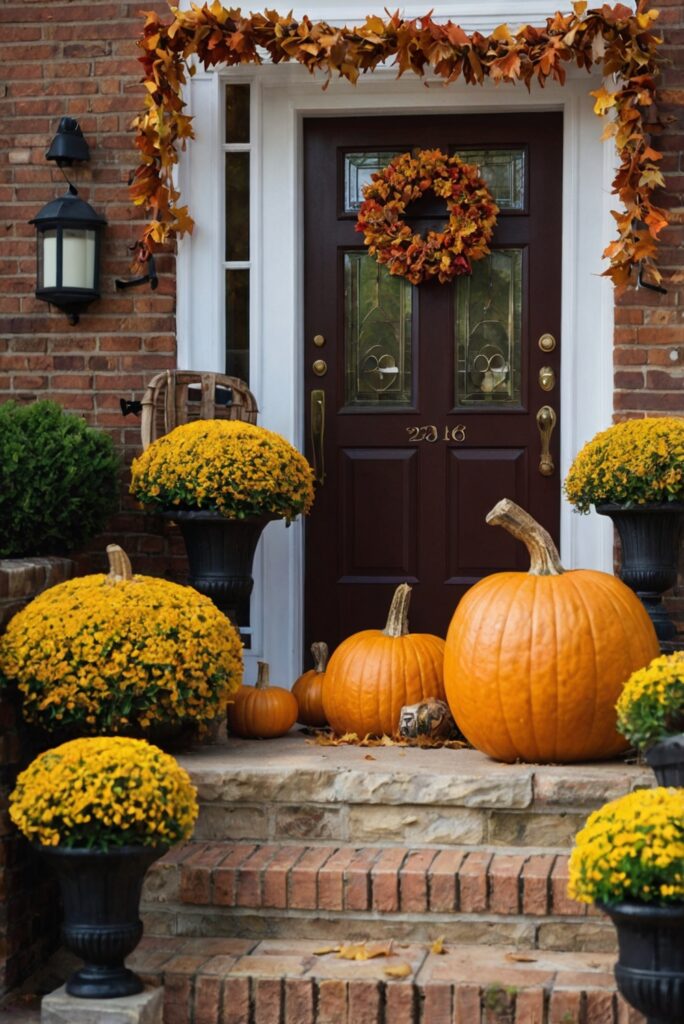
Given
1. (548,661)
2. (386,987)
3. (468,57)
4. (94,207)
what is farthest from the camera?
(94,207)

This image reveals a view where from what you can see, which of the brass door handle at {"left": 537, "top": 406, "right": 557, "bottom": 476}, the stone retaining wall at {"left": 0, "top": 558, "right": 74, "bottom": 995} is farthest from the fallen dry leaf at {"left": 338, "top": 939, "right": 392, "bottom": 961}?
the brass door handle at {"left": 537, "top": 406, "right": 557, "bottom": 476}

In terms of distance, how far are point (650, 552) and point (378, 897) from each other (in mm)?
1686

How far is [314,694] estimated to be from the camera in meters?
4.71

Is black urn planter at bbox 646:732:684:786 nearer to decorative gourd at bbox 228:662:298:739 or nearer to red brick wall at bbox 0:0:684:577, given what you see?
decorative gourd at bbox 228:662:298:739

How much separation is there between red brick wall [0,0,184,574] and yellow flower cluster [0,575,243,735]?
1408 mm

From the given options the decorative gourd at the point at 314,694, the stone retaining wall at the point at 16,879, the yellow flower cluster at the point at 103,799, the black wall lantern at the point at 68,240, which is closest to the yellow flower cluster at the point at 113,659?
the stone retaining wall at the point at 16,879

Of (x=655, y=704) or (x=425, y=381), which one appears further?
(x=425, y=381)

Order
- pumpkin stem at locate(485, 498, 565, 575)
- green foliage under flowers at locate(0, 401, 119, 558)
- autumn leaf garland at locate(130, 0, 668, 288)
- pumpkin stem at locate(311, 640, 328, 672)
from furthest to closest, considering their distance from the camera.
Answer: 1. autumn leaf garland at locate(130, 0, 668, 288)
2. pumpkin stem at locate(311, 640, 328, 672)
3. green foliage under flowers at locate(0, 401, 119, 558)
4. pumpkin stem at locate(485, 498, 565, 575)

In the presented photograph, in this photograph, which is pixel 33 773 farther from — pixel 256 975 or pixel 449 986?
pixel 449 986

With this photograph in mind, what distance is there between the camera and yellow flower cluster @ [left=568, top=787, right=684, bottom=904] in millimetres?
2744

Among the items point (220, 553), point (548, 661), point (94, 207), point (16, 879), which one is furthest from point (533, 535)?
point (94, 207)

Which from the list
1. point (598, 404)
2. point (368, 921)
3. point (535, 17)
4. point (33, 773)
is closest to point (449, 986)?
point (368, 921)

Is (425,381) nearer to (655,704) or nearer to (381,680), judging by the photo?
(381,680)

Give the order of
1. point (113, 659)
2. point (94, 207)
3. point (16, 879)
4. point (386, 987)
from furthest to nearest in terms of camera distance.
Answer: point (94, 207) < point (113, 659) < point (16, 879) < point (386, 987)
